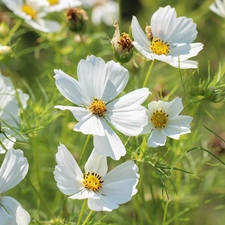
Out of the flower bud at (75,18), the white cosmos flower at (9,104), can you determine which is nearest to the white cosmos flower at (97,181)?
the white cosmos flower at (9,104)

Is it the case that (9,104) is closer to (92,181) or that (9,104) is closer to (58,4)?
(92,181)

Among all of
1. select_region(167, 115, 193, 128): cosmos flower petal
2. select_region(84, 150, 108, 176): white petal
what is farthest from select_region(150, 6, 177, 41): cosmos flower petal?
select_region(84, 150, 108, 176): white petal

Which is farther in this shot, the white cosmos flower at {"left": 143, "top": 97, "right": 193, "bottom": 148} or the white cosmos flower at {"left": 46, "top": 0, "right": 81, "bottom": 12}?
the white cosmos flower at {"left": 46, "top": 0, "right": 81, "bottom": 12}

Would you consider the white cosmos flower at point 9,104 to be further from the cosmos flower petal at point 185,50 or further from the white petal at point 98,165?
the cosmos flower petal at point 185,50

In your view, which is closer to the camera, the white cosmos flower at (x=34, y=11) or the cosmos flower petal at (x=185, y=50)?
the cosmos flower petal at (x=185, y=50)

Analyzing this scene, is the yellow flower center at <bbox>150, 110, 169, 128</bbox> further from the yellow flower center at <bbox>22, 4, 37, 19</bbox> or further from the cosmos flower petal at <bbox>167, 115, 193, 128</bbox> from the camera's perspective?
the yellow flower center at <bbox>22, 4, 37, 19</bbox>

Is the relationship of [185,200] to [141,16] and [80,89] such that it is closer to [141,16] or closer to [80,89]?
[80,89]

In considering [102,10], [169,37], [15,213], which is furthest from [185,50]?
[102,10]
